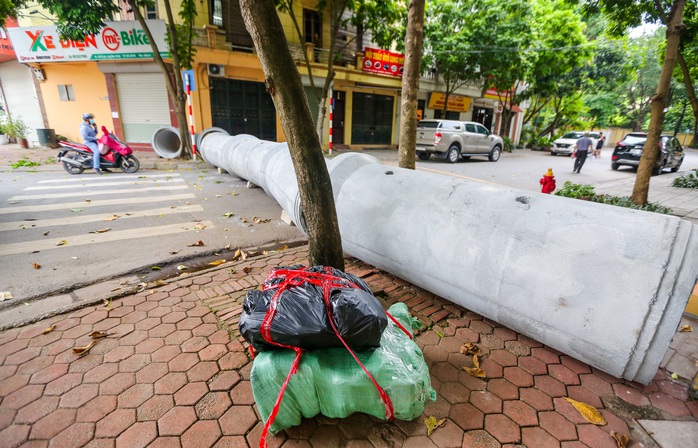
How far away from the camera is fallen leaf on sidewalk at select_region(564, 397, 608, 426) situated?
6.57 feet

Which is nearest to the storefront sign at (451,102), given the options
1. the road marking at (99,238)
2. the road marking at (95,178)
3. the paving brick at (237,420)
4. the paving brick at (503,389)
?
the road marking at (95,178)

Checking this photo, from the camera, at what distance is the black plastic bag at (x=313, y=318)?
1.78 meters

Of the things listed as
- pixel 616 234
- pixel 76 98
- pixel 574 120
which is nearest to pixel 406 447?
pixel 616 234

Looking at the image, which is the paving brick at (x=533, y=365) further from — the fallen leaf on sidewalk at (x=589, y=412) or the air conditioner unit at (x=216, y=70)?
the air conditioner unit at (x=216, y=70)

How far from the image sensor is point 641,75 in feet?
130

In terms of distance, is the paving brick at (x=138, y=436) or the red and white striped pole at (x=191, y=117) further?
the red and white striped pole at (x=191, y=117)

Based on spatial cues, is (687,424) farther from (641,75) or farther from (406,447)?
(641,75)

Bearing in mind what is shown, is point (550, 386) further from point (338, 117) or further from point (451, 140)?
point (338, 117)

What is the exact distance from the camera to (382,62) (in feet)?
57.9

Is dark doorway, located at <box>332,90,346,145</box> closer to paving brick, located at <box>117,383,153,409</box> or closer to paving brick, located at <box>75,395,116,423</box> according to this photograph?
paving brick, located at <box>117,383,153,409</box>

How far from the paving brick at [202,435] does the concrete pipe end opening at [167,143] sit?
11.7m

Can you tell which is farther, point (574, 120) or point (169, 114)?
point (574, 120)

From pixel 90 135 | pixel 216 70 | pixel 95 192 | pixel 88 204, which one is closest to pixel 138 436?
pixel 88 204

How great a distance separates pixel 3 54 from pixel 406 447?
2280 centimetres
